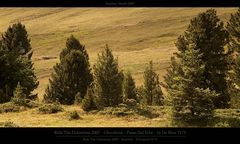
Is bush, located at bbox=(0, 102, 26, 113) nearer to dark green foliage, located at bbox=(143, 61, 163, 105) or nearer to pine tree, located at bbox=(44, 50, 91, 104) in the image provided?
pine tree, located at bbox=(44, 50, 91, 104)

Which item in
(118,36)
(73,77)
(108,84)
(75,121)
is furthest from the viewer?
(118,36)

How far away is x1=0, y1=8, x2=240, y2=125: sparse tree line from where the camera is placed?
24.2 meters

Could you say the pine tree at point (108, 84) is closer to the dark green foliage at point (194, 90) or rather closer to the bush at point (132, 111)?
the dark green foliage at point (194, 90)

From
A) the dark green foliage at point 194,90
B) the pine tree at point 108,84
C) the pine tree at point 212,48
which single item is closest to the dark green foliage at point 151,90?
the pine tree at point 108,84

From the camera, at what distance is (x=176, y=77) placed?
989 inches

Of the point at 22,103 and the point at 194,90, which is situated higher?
the point at 194,90

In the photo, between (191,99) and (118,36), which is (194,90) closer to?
(191,99)

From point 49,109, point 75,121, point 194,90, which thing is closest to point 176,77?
point 194,90

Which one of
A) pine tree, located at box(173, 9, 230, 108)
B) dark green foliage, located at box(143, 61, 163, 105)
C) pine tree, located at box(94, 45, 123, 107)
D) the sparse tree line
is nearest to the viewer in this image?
the sparse tree line

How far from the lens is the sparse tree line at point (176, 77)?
79.3ft

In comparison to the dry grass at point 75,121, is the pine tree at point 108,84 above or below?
below

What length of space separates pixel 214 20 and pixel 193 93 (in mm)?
22614

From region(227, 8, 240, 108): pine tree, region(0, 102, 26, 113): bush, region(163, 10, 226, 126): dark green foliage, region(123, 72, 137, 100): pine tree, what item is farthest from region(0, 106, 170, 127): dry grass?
region(123, 72, 137, 100): pine tree
